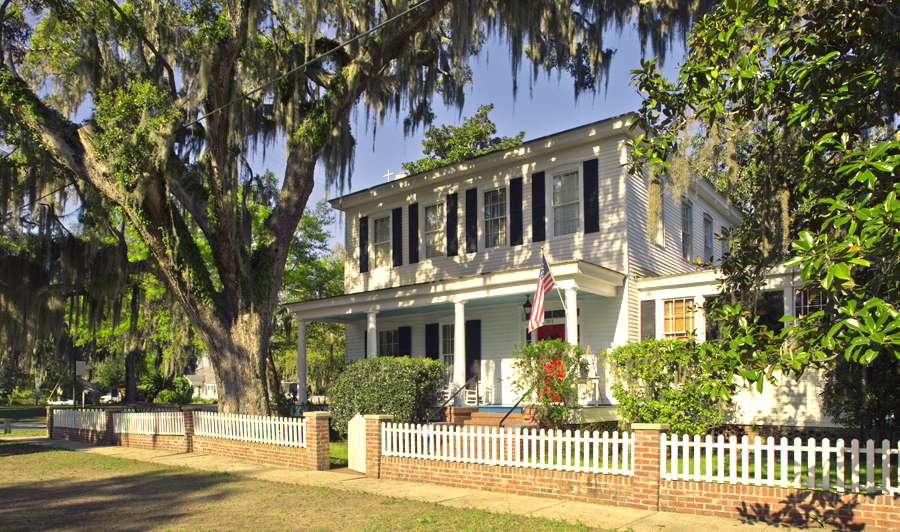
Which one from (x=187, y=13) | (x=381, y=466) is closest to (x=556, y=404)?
(x=381, y=466)

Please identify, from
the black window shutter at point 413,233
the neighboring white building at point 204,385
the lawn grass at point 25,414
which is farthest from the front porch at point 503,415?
the neighboring white building at point 204,385

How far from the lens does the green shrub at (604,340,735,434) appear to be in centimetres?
1109

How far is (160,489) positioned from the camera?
385 inches

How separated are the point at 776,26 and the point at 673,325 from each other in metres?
10.3

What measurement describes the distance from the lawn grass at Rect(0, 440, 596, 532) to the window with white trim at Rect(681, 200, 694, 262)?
13218mm

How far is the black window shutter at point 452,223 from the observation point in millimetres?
18406

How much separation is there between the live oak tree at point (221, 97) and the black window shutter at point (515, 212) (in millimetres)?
3155

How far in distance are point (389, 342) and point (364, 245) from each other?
318 cm

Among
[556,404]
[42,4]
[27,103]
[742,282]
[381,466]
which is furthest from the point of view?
[42,4]

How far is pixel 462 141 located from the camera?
104ft

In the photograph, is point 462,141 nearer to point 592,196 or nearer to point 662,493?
point 592,196

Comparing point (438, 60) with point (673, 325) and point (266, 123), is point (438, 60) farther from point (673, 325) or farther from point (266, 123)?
point (673, 325)

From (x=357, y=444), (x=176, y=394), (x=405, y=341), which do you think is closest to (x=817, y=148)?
(x=357, y=444)

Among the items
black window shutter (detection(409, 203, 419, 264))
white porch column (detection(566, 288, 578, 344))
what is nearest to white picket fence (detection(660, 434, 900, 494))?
white porch column (detection(566, 288, 578, 344))
